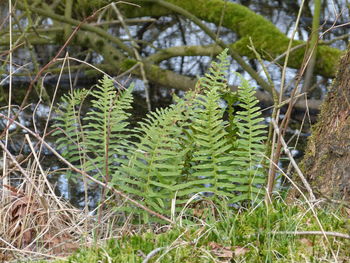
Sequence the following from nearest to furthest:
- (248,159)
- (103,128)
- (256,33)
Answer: (248,159) → (103,128) → (256,33)

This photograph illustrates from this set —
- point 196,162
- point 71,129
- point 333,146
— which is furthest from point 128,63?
point 333,146

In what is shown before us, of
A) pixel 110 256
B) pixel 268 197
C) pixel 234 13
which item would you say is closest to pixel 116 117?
pixel 268 197

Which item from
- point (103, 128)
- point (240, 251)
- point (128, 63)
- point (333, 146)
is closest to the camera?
point (240, 251)

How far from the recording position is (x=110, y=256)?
3014 mm

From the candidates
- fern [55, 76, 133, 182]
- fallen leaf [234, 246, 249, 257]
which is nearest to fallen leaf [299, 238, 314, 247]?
fallen leaf [234, 246, 249, 257]

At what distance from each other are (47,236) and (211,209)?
3.24 ft

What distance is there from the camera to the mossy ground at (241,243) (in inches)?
116

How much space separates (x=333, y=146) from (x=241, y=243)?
1.03 meters

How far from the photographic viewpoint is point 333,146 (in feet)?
12.5

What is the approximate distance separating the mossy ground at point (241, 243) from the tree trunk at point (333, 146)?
384 mm

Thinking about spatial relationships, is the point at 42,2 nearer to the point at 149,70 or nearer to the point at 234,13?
the point at 149,70

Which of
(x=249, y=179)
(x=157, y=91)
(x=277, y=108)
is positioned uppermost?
(x=277, y=108)

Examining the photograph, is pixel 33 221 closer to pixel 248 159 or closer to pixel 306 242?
pixel 248 159

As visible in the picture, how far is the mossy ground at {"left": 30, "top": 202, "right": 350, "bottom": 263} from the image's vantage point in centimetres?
295
